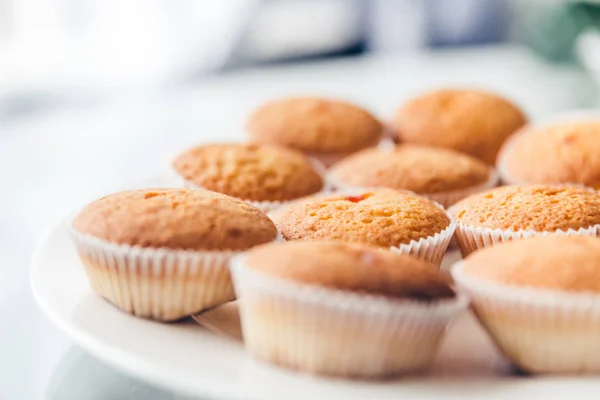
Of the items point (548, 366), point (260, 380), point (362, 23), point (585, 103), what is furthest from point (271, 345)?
point (362, 23)

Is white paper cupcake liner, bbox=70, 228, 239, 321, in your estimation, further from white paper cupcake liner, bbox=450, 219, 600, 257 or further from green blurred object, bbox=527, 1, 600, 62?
green blurred object, bbox=527, 1, 600, 62

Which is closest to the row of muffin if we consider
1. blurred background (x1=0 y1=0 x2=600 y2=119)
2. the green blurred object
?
blurred background (x1=0 y1=0 x2=600 y2=119)

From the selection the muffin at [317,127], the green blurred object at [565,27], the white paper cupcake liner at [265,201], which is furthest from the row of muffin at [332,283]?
the green blurred object at [565,27]

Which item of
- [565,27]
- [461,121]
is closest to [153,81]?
[565,27]

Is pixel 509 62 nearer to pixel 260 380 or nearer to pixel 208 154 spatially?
pixel 208 154

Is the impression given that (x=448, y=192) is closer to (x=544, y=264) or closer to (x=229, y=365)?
(x=544, y=264)
